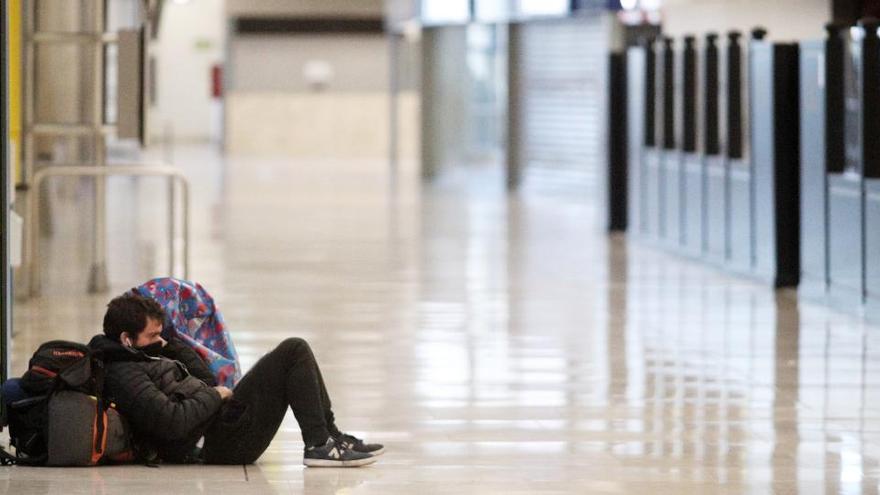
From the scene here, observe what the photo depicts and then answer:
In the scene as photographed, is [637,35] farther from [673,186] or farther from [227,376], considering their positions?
[227,376]

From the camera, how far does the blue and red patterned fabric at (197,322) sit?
6.62 meters

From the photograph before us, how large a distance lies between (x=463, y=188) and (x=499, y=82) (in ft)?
5.69

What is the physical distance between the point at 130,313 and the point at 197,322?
0.63m

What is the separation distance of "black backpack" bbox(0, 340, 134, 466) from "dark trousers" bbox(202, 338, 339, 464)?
14.1 inches

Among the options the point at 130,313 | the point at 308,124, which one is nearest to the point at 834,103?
the point at 130,313

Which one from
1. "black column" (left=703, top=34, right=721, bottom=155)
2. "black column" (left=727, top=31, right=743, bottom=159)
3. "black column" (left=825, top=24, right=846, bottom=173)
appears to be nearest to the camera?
"black column" (left=825, top=24, right=846, bottom=173)

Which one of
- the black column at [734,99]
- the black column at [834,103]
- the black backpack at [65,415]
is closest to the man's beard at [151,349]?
the black backpack at [65,415]

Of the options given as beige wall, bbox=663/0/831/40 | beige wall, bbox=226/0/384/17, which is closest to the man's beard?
beige wall, bbox=663/0/831/40

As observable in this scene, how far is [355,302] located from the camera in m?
12.1

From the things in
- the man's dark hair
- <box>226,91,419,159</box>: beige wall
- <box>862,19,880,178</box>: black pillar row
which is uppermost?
<box>226,91,419,159</box>: beige wall

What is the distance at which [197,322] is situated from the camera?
267 inches

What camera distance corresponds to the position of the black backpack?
6125mm

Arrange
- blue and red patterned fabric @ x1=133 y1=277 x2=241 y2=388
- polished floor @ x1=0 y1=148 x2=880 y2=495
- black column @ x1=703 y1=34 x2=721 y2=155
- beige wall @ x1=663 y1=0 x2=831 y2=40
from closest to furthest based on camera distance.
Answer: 1. polished floor @ x1=0 y1=148 x2=880 y2=495
2. blue and red patterned fabric @ x1=133 y1=277 x2=241 y2=388
3. black column @ x1=703 y1=34 x2=721 y2=155
4. beige wall @ x1=663 y1=0 x2=831 y2=40

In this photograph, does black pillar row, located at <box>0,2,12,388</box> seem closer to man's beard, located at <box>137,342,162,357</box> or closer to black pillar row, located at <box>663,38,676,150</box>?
man's beard, located at <box>137,342,162,357</box>
